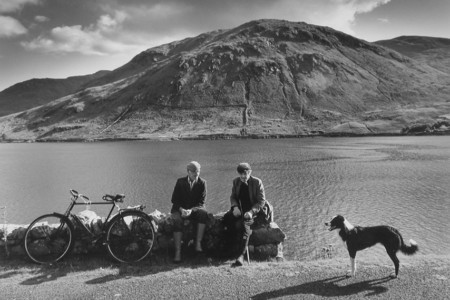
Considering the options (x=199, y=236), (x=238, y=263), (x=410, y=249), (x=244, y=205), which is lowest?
(x=238, y=263)

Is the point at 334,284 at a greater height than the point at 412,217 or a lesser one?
greater

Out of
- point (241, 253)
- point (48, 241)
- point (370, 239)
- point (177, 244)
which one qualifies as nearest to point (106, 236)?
point (48, 241)

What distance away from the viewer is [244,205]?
1238cm

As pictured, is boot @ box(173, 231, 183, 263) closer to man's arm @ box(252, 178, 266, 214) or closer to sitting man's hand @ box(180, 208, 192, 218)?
sitting man's hand @ box(180, 208, 192, 218)

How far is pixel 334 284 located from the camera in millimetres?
10039

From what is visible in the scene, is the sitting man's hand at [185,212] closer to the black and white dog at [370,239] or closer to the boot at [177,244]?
the boot at [177,244]

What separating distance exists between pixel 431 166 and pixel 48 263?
60.4 m

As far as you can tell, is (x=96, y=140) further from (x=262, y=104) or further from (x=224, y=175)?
(x=224, y=175)

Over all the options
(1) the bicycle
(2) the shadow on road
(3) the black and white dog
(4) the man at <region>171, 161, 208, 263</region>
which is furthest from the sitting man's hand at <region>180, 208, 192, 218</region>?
(3) the black and white dog

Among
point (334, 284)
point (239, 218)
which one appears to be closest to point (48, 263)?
point (239, 218)

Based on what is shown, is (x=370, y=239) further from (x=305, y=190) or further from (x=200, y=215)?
(x=305, y=190)

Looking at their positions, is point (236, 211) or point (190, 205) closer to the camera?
point (236, 211)

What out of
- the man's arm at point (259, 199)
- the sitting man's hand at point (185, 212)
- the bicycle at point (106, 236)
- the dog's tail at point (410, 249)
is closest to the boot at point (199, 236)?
the sitting man's hand at point (185, 212)

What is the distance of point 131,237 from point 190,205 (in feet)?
7.11
